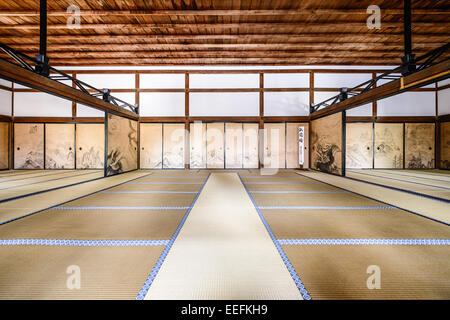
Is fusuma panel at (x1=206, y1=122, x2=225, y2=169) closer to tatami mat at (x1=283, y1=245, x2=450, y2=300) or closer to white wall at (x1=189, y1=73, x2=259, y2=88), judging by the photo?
white wall at (x1=189, y1=73, x2=259, y2=88)

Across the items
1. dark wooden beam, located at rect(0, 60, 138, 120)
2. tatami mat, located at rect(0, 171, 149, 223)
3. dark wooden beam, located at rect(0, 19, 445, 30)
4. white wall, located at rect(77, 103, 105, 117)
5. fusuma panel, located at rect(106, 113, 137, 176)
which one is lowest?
tatami mat, located at rect(0, 171, 149, 223)

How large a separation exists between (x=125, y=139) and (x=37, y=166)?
4348 millimetres

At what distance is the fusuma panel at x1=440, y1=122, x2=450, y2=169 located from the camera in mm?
7742

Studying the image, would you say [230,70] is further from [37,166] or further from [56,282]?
[37,166]

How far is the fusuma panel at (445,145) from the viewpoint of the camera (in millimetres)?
7742

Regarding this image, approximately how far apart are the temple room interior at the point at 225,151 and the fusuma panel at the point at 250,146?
0.06 m

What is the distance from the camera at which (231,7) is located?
15.4ft

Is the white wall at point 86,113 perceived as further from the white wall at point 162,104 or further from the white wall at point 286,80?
the white wall at point 286,80

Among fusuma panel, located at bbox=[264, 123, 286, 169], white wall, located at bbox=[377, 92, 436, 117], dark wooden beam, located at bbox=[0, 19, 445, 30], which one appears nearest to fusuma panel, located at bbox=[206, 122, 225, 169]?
fusuma panel, located at bbox=[264, 123, 286, 169]

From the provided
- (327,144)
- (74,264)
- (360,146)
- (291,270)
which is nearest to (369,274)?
(291,270)

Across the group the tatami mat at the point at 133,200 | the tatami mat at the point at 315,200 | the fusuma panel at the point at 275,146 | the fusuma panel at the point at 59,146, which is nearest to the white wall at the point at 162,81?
the fusuma panel at the point at 59,146

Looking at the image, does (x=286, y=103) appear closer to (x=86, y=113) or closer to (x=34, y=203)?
(x=34, y=203)

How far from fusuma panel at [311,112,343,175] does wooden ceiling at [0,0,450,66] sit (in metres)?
2.53

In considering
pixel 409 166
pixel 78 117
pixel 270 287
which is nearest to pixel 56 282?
pixel 270 287
